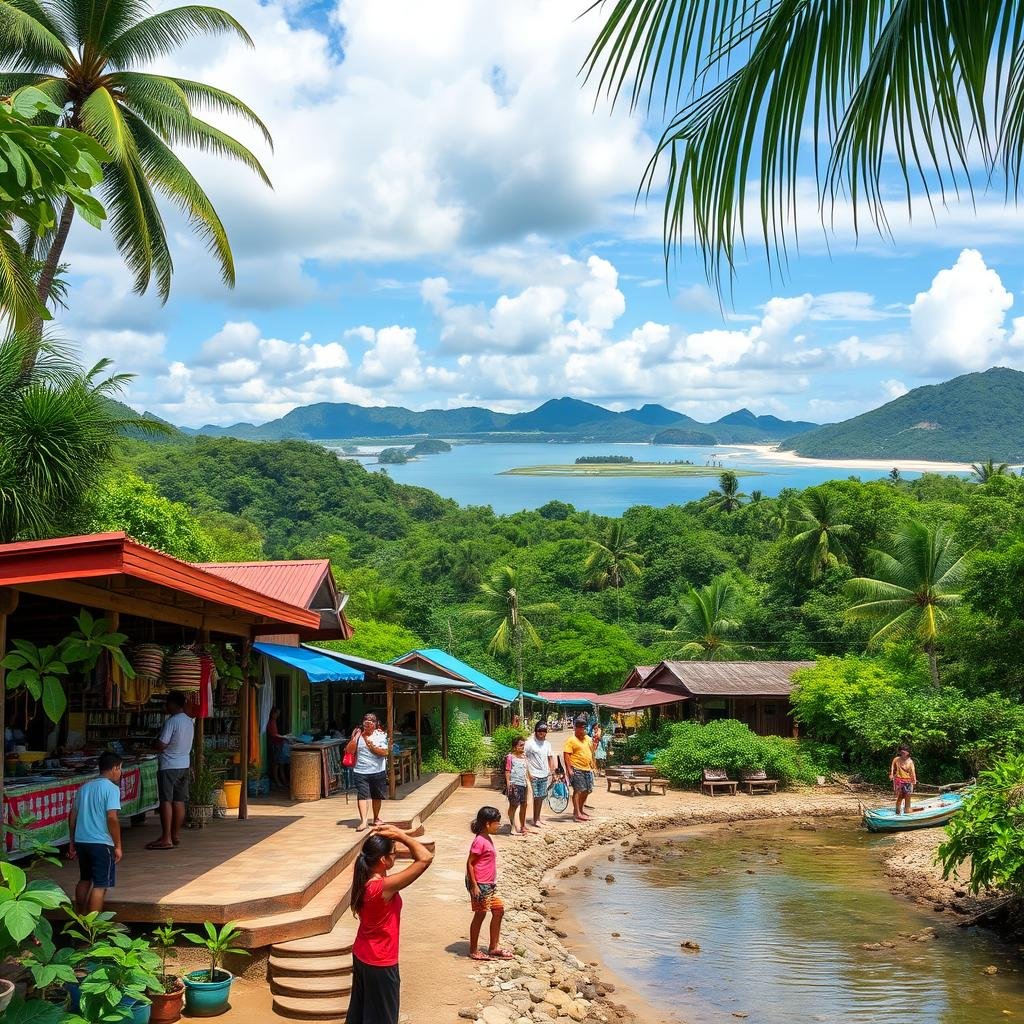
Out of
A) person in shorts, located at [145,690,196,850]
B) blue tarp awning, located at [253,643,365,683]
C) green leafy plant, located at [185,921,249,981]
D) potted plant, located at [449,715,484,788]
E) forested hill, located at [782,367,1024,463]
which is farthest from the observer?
forested hill, located at [782,367,1024,463]

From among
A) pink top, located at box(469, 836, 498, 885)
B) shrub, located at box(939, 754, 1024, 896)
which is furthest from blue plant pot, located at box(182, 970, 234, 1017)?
shrub, located at box(939, 754, 1024, 896)

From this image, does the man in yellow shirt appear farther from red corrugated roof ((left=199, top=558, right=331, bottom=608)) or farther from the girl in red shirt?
the girl in red shirt

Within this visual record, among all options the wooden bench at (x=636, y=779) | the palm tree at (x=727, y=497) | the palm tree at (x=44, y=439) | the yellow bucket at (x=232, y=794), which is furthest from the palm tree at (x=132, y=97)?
the palm tree at (x=727, y=497)

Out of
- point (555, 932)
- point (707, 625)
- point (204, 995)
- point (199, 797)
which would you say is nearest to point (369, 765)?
point (199, 797)

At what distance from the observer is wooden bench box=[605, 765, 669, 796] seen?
24891mm

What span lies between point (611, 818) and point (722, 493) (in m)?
61.1

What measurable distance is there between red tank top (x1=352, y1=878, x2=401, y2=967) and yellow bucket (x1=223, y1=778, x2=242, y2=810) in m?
8.28

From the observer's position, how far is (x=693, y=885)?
16.3 metres

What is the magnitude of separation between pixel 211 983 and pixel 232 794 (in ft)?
22.1

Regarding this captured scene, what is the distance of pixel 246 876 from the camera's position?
9.09 m

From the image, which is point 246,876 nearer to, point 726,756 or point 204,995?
point 204,995

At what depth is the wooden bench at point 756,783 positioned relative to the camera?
26.0 m

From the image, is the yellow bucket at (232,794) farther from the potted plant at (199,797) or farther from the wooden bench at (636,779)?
the wooden bench at (636,779)

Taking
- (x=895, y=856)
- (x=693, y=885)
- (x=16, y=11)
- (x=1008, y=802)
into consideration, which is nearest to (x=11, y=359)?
(x=16, y=11)
